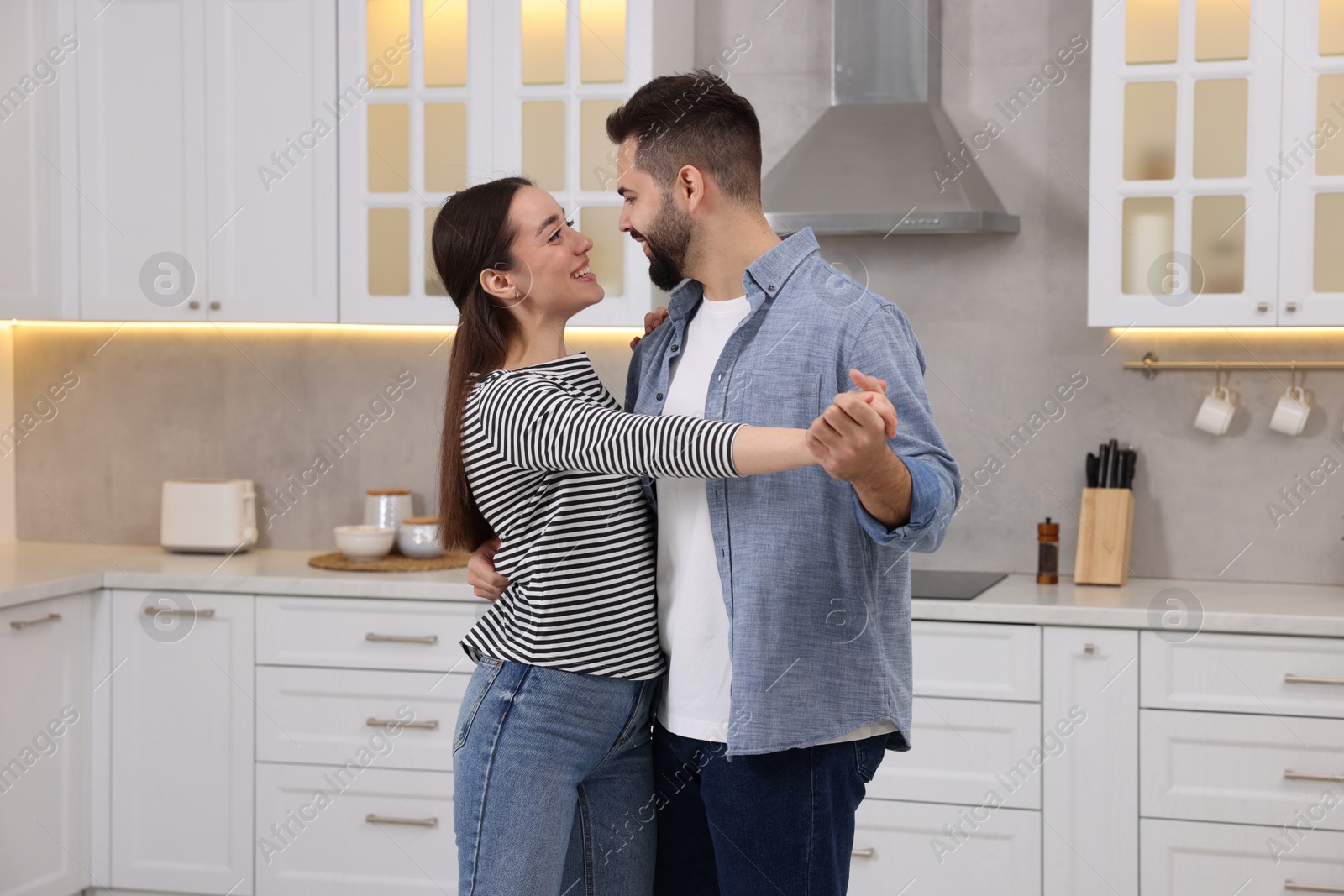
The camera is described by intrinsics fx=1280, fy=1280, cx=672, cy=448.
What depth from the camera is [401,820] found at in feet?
9.35

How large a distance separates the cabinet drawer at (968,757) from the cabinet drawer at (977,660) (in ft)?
0.09

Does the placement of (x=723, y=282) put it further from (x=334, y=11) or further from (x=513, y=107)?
(x=334, y=11)

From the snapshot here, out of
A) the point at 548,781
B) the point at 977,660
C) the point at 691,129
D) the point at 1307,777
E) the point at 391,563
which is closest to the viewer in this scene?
the point at 548,781

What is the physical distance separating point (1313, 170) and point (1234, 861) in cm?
141

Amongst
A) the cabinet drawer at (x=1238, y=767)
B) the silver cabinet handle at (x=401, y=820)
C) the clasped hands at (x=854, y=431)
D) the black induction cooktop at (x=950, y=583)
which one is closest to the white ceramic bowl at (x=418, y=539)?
the silver cabinet handle at (x=401, y=820)

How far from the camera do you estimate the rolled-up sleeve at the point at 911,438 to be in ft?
4.11

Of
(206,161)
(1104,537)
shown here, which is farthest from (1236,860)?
(206,161)

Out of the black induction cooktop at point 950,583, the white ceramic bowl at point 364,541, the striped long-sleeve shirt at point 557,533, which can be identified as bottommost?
the black induction cooktop at point 950,583

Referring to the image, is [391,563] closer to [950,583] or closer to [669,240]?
[950,583]

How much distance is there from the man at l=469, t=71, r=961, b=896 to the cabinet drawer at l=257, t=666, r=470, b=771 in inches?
55.2

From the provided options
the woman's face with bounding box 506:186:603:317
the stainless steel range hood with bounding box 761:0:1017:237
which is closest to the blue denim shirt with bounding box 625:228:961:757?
the woman's face with bounding box 506:186:603:317

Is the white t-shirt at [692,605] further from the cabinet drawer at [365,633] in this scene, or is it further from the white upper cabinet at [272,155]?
the white upper cabinet at [272,155]

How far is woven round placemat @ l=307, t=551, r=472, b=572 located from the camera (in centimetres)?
300

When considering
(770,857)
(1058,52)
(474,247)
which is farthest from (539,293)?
(1058,52)
